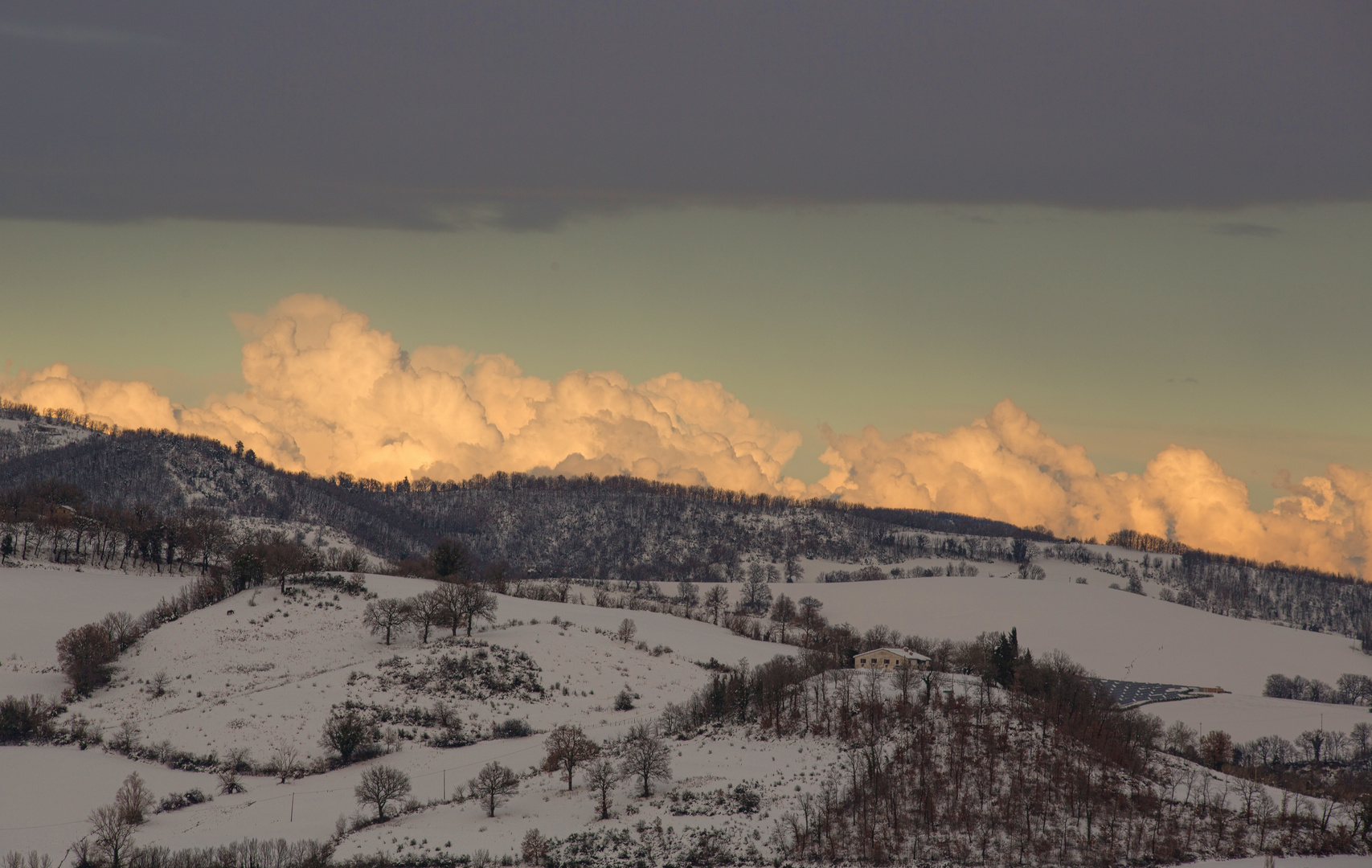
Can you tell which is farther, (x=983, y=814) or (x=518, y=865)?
(x=983, y=814)

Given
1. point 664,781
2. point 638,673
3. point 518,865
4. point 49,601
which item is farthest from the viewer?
point 49,601

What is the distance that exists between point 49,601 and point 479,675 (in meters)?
82.6

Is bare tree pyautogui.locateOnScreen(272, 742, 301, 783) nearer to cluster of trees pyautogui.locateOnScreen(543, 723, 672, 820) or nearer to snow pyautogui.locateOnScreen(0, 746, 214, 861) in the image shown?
snow pyautogui.locateOnScreen(0, 746, 214, 861)

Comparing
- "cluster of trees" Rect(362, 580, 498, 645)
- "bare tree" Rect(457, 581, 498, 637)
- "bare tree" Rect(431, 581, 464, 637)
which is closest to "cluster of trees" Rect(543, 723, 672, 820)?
"bare tree" Rect(431, 581, 464, 637)

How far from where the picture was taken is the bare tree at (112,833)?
8769 cm

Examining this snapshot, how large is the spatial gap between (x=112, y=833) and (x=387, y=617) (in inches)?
2750

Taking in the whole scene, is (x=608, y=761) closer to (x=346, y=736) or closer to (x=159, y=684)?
(x=346, y=736)

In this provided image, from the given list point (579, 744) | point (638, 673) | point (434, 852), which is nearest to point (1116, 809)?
point (579, 744)

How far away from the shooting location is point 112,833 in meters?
89.2

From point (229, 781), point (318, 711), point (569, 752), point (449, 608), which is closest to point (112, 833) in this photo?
point (229, 781)

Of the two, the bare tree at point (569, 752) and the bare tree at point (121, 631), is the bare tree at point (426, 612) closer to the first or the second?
the bare tree at point (121, 631)

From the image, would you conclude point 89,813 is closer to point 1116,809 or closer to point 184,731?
point 184,731

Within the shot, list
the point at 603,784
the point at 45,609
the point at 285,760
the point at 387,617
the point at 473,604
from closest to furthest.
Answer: the point at 603,784 < the point at 285,760 < the point at 387,617 < the point at 473,604 < the point at 45,609

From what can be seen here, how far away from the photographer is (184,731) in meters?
123
